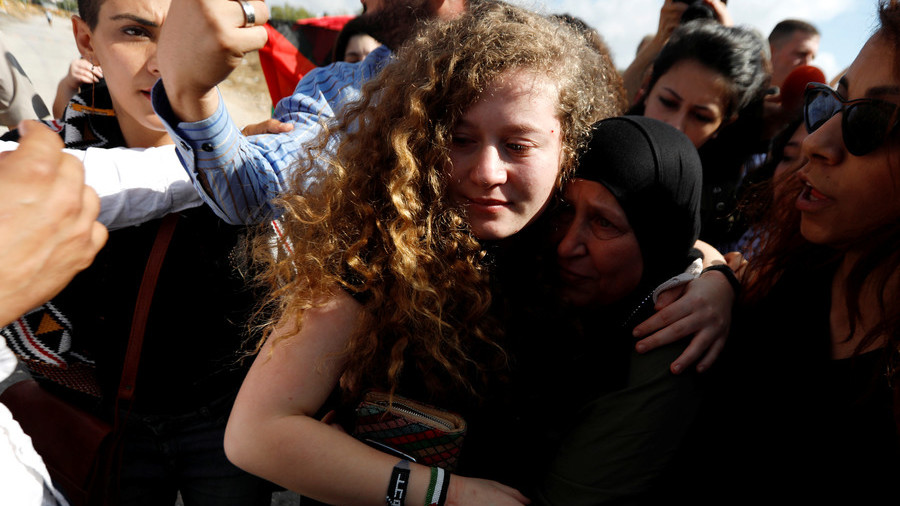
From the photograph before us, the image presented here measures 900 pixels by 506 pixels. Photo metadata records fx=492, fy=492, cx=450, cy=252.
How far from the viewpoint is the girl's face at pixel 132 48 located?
170 centimetres

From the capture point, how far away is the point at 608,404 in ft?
3.90

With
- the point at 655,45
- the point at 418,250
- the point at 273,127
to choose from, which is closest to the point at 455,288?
the point at 418,250

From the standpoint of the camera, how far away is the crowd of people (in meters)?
1.06

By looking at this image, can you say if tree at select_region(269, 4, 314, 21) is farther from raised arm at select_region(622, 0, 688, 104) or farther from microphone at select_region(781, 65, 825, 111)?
microphone at select_region(781, 65, 825, 111)

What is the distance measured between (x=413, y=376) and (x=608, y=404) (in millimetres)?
508

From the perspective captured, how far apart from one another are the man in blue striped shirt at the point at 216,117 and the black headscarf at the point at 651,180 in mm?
926

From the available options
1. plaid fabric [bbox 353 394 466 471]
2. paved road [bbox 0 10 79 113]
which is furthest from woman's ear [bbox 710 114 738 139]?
paved road [bbox 0 10 79 113]

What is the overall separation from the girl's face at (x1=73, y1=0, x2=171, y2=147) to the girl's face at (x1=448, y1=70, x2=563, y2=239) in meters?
1.18

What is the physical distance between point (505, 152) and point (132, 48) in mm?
1402

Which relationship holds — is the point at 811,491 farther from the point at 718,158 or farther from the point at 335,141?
the point at 718,158

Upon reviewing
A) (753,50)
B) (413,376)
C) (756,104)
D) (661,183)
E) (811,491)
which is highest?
(753,50)

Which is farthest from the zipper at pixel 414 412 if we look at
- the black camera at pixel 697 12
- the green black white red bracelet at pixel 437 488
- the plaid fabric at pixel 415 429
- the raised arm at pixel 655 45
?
the black camera at pixel 697 12

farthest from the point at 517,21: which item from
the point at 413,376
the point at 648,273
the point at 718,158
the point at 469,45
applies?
the point at 718,158

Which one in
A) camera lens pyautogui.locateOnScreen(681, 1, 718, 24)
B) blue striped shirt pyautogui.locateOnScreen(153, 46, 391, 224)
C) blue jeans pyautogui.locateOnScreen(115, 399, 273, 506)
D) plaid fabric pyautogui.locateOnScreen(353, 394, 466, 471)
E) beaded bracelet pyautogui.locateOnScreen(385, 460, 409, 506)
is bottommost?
blue jeans pyautogui.locateOnScreen(115, 399, 273, 506)
